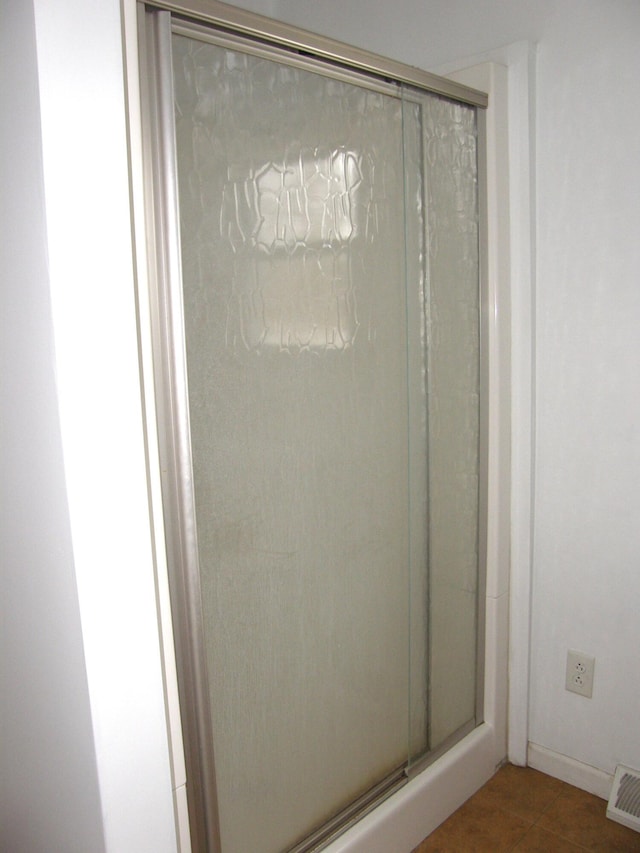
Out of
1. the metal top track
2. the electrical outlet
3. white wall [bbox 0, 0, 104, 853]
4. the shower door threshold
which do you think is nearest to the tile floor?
the shower door threshold

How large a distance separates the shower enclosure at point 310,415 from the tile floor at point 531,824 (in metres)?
0.17

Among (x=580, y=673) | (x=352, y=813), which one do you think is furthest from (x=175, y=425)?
(x=580, y=673)

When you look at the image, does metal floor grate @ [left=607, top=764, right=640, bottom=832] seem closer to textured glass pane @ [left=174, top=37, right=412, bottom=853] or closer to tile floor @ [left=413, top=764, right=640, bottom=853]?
tile floor @ [left=413, top=764, right=640, bottom=853]

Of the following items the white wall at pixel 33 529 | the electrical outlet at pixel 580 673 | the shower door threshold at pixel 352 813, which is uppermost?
the white wall at pixel 33 529

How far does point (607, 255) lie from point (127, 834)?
4.88 feet

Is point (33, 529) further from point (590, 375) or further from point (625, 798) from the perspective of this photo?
point (625, 798)

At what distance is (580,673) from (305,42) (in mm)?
1578

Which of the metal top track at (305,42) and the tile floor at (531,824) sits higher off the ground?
the metal top track at (305,42)

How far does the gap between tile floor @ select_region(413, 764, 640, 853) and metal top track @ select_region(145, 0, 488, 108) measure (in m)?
1.72

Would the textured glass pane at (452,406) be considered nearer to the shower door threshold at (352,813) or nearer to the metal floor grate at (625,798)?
the shower door threshold at (352,813)

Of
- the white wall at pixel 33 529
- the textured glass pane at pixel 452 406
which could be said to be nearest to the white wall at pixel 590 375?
the textured glass pane at pixel 452 406

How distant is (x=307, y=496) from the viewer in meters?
1.27

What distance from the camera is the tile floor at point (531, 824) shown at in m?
1.50

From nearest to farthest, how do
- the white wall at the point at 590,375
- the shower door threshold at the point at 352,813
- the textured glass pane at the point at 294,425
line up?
the textured glass pane at the point at 294,425 → the shower door threshold at the point at 352,813 → the white wall at the point at 590,375
